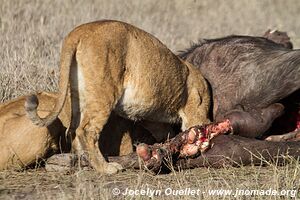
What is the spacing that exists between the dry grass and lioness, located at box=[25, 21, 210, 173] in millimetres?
431

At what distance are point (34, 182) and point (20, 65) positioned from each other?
3394 mm

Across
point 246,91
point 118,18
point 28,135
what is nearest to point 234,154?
point 246,91

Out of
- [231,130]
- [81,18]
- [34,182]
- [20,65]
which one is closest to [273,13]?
[81,18]

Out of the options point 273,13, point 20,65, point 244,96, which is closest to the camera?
point 244,96

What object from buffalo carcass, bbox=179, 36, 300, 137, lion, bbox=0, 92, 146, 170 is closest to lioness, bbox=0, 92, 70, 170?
lion, bbox=0, 92, 146, 170

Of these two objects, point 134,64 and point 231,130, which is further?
point 231,130

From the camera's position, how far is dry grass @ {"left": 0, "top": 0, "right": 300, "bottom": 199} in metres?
6.36

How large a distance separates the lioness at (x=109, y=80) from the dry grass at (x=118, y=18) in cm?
43

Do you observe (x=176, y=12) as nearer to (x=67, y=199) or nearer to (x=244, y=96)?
(x=244, y=96)

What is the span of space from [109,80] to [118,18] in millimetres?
8587

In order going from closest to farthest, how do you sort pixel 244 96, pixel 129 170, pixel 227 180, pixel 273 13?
pixel 227 180
pixel 129 170
pixel 244 96
pixel 273 13

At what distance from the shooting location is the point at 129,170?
7.09 m

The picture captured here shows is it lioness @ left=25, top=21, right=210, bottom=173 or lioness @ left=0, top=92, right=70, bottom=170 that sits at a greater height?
lioness @ left=25, top=21, right=210, bottom=173

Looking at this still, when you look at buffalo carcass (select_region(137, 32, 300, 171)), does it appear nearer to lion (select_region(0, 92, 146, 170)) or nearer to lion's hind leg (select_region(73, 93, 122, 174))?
lion's hind leg (select_region(73, 93, 122, 174))
